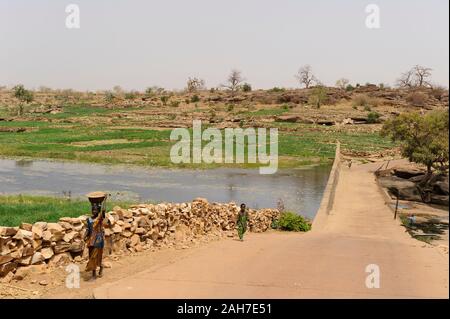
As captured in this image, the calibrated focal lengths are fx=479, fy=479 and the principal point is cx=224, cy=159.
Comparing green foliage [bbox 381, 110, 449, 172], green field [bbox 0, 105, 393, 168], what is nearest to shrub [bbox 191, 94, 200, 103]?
green field [bbox 0, 105, 393, 168]

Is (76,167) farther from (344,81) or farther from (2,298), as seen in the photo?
(344,81)

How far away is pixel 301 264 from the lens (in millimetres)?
8773

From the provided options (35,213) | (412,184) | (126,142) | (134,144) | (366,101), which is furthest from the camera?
(366,101)

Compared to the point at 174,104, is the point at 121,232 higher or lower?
lower

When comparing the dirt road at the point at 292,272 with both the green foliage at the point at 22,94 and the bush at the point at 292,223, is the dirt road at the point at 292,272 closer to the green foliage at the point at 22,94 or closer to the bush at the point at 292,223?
the bush at the point at 292,223

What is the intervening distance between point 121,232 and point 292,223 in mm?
7702

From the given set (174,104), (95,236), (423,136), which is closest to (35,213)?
(95,236)

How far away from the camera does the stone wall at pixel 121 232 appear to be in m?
8.60

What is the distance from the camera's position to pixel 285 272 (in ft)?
26.5

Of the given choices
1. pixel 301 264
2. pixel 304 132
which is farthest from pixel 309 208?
pixel 304 132

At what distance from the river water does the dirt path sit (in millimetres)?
11587

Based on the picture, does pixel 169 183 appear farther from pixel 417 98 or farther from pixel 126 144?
pixel 417 98

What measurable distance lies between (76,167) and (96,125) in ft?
91.7

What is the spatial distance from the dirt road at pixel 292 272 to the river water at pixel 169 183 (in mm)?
11435
